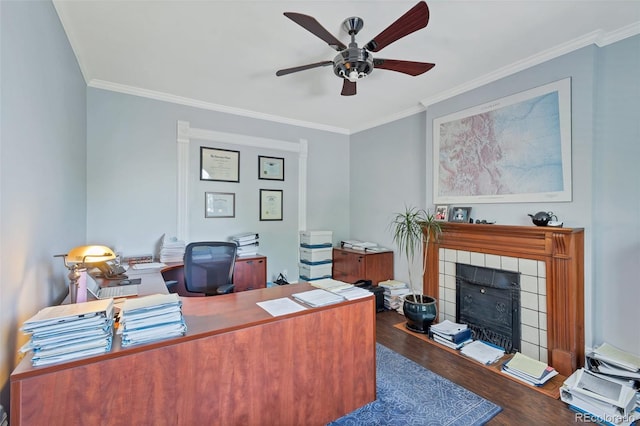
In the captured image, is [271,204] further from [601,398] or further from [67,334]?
[601,398]

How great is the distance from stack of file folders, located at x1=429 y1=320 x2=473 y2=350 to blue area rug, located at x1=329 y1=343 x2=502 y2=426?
0.50 m

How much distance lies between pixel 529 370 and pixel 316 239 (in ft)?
8.79

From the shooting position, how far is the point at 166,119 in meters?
3.31

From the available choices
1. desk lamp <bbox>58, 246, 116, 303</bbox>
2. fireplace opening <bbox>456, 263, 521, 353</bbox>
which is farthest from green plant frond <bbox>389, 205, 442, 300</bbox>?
desk lamp <bbox>58, 246, 116, 303</bbox>

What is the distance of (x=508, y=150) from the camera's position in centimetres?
267

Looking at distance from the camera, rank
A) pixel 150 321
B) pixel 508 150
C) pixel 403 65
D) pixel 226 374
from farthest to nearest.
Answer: pixel 508 150 → pixel 403 65 → pixel 226 374 → pixel 150 321

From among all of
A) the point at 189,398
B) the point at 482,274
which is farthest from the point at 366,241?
the point at 189,398

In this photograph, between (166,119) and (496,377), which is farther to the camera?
(166,119)

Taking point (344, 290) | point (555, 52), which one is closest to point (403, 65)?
point (555, 52)

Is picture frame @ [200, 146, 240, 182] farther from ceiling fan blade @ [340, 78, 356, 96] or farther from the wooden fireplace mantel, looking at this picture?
the wooden fireplace mantel

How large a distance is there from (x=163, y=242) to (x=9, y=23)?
228cm

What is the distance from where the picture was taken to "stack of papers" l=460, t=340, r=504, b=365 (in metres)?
2.42

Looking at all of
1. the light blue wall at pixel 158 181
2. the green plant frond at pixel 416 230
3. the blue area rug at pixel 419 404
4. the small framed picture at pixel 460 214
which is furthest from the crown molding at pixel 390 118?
the blue area rug at pixel 419 404

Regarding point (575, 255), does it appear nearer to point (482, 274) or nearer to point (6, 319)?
point (482, 274)
